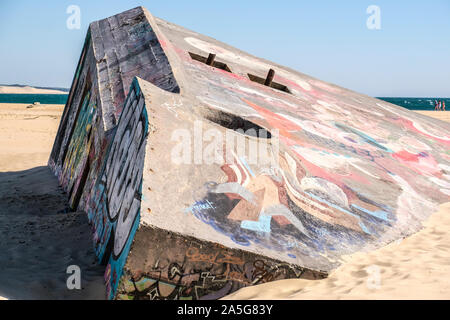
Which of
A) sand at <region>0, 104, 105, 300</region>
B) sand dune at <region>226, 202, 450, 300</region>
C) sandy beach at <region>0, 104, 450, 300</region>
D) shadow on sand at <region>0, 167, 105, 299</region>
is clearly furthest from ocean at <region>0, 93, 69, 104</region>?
sand dune at <region>226, 202, 450, 300</region>

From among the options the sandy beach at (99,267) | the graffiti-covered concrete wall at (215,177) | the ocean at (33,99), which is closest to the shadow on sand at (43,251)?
the sandy beach at (99,267)

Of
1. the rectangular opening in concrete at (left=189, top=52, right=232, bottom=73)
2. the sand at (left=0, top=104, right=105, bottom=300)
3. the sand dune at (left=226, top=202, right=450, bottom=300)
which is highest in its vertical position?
the rectangular opening in concrete at (left=189, top=52, right=232, bottom=73)

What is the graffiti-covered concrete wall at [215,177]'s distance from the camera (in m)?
3.84

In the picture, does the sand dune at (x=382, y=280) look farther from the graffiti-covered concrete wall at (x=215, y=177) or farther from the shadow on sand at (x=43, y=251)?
the shadow on sand at (x=43, y=251)

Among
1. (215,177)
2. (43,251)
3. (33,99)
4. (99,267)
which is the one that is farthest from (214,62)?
(33,99)

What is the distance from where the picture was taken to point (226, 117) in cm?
589

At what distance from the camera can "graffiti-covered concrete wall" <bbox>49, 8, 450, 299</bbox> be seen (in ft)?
12.6

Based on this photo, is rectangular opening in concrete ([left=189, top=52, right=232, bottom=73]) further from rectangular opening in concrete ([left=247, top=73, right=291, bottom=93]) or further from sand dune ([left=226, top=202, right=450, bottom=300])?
sand dune ([left=226, top=202, right=450, bottom=300])

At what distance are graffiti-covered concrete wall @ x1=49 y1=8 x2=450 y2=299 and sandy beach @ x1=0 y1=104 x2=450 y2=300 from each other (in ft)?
0.53

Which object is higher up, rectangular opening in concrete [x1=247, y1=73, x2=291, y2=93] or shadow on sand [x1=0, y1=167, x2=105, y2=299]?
rectangular opening in concrete [x1=247, y1=73, x2=291, y2=93]

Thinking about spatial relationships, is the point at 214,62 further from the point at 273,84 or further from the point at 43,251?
the point at 43,251

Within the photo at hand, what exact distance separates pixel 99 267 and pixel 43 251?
899 millimetres

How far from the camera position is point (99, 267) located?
4.65m

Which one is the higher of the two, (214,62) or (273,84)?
(214,62)
